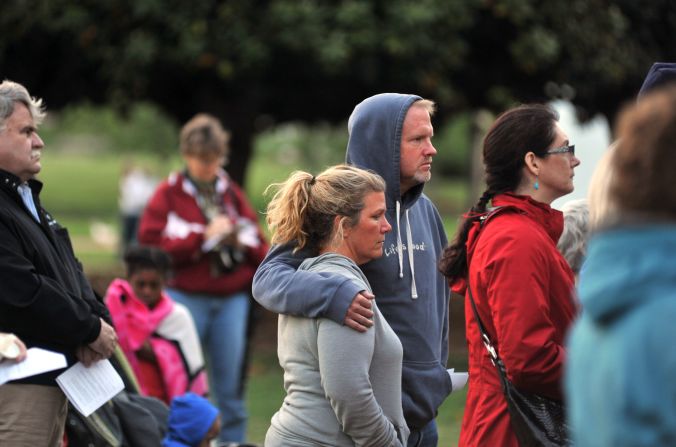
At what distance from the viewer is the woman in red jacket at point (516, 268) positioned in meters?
3.61

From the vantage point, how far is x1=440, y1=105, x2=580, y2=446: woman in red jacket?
361 cm

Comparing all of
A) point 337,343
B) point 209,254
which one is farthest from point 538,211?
point 209,254

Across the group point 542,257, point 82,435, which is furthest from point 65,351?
point 542,257

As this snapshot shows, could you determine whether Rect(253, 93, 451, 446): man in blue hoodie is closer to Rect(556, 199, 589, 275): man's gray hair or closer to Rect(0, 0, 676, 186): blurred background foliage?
Rect(556, 199, 589, 275): man's gray hair

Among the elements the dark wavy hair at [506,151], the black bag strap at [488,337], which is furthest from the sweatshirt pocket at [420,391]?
the dark wavy hair at [506,151]

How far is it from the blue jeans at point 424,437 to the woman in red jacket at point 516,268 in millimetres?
187

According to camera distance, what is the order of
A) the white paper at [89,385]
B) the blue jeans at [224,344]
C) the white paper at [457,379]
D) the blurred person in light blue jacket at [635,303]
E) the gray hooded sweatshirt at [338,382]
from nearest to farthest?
1. the blurred person in light blue jacket at [635,303]
2. the gray hooded sweatshirt at [338,382]
3. the white paper at [457,379]
4. the white paper at [89,385]
5. the blue jeans at [224,344]

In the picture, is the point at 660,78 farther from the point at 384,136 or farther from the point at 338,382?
the point at 338,382

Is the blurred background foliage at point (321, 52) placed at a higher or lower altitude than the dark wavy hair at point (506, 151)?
higher

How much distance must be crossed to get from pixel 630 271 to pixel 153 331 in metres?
4.58

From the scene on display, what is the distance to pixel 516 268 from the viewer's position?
12.0 feet

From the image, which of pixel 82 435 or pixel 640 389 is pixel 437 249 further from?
pixel 640 389

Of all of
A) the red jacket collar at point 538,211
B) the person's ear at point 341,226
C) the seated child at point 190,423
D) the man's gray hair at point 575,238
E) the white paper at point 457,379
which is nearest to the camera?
the person's ear at point 341,226

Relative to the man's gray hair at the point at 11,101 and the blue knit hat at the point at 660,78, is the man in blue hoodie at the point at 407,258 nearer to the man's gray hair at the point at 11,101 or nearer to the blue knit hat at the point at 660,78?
the blue knit hat at the point at 660,78
